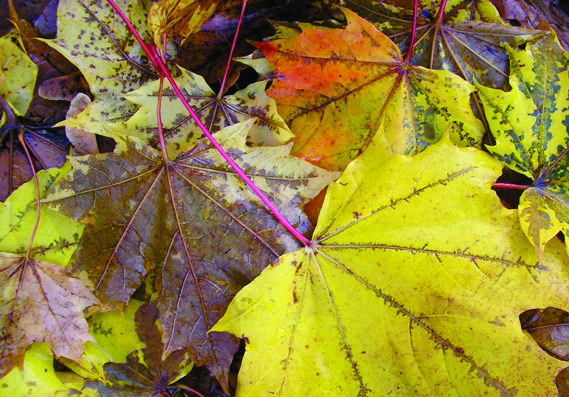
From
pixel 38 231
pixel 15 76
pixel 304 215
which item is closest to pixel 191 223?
pixel 304 215

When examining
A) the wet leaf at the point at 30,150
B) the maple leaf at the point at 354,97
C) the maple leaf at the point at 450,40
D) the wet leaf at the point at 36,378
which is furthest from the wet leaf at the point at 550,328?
the wet leaf at the point at 30,150

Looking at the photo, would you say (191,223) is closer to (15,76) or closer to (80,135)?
(80,135)

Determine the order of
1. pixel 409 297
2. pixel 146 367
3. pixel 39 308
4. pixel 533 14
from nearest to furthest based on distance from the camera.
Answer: pixel 409 297
pixel 39 308
pixel 146 367
pixel 533 14

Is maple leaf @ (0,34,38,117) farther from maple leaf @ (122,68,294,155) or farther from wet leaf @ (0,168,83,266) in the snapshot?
maple leaf @ (122,68,294,155)

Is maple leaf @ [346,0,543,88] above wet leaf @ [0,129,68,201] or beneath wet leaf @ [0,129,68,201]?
above

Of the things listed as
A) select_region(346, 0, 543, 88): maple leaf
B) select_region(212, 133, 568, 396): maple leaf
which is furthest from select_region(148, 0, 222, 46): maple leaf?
select_region(212, 133, 568, 396): maple leaf

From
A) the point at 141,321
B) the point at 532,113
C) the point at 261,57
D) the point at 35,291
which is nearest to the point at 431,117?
the point at 532,113
